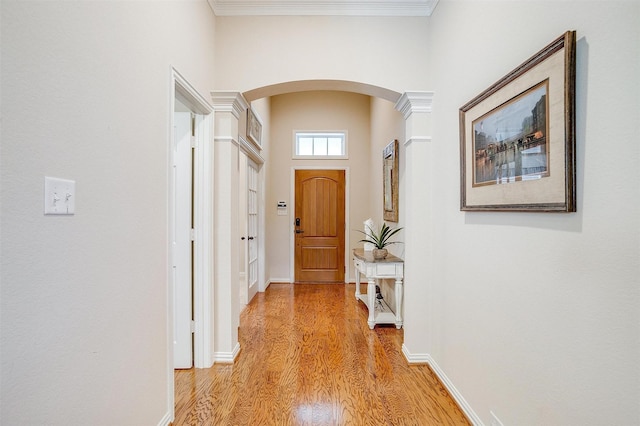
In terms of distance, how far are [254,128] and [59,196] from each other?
3.29 meters

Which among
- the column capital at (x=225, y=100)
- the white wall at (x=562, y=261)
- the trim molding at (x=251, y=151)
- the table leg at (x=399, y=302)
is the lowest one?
the table leg at (x=399, y=302)

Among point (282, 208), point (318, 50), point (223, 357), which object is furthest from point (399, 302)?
point (282, 208)

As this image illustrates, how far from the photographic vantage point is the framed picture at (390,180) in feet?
12.3

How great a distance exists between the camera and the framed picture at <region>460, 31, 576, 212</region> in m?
1.18

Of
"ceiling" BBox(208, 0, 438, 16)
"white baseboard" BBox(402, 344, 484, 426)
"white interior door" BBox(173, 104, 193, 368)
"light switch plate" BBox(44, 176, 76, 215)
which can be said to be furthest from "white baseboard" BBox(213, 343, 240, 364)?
"ceiling" BBox(208, 0, 438, 16)

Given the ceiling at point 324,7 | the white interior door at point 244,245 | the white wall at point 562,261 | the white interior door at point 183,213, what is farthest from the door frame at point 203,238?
the white wall at point 562,261

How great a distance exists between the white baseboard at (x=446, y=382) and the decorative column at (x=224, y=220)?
1.42m

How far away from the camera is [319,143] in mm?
5855

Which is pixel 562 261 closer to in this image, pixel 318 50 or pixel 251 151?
pixel 318 50

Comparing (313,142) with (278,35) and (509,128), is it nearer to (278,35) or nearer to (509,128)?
(278,35)

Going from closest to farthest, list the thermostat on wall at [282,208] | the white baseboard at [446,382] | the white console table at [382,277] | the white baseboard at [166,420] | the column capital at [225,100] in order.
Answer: the white baseboard at [166,420], the white baseboard at [446,382], the column capital at [225,100], the white console table at [382,277], the thermostat on wall at [282,208]

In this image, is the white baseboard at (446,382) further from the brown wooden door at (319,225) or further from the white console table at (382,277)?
the brown wooden door at (319,225)

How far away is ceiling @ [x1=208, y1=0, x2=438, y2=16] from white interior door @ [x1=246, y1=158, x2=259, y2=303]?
6.60 feet

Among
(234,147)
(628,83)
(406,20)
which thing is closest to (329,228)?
(234,147)
